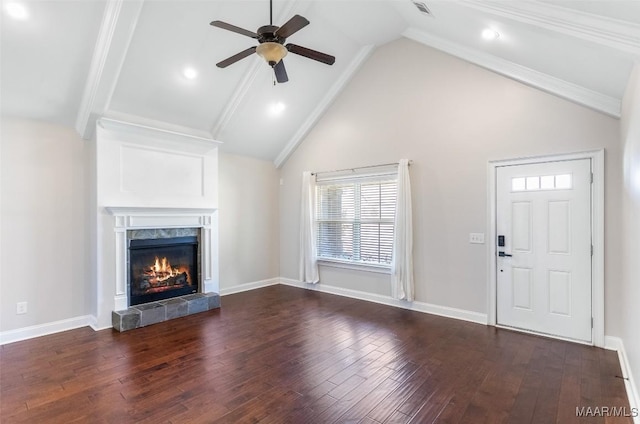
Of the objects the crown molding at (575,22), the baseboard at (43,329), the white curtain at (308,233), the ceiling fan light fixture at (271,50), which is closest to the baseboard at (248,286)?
the white curtain at (308,233)

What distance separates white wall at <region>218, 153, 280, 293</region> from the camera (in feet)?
19.7

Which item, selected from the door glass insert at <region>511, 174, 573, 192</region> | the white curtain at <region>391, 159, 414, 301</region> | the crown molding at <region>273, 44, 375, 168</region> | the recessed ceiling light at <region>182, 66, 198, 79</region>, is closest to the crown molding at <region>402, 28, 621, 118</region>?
the door glass insert at <region>511, 174, 573, 192</region>

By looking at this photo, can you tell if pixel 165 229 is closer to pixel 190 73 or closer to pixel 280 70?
pixel 190 73

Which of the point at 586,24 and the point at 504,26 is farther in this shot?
the point at 504,26

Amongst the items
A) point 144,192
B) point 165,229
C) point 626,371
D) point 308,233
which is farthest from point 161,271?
point 626,371

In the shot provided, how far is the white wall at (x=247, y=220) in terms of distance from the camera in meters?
6.02

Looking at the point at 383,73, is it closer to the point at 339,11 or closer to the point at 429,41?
the point at 429,41

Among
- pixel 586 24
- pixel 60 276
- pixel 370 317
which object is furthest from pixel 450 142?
pixel 60 276

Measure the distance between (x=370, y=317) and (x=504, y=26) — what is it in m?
3.76

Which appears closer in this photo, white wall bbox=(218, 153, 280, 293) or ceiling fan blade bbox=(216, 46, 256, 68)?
ceiling fan blade bbox=(216, 46, 256, 68)

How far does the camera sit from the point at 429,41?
4.62 meters

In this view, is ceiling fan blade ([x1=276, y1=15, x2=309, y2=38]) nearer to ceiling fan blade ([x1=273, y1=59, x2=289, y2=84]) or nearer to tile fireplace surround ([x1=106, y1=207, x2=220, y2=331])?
ceiling fan blade ([x1=273, y1=59, x2=289, y2=84])

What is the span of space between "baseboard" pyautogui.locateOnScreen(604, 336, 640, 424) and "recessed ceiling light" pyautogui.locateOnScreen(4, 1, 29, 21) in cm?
603

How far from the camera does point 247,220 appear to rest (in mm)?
6387
